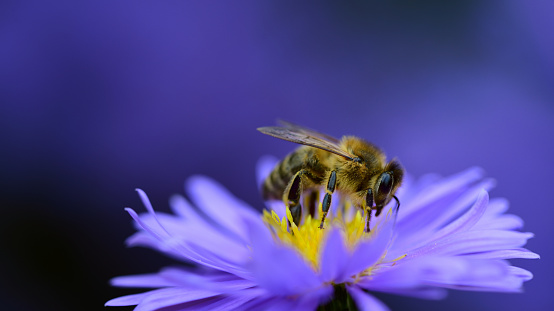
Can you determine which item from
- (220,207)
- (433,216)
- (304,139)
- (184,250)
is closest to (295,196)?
(304,139)

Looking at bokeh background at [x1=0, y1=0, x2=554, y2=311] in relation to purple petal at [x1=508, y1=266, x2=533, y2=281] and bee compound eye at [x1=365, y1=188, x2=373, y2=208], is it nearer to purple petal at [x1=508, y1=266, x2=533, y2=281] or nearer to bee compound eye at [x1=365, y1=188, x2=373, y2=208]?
bee compound eye at [x1=365, y1=188, x2=373, y2=208]

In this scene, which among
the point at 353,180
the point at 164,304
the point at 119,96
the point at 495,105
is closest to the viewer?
the point at 164,304

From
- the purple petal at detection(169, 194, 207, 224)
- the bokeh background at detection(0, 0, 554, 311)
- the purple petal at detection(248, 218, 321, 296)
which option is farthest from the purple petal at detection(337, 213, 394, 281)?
the bokeh background at detection(0, 0, 554, 311)

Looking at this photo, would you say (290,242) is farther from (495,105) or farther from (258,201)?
(495,105)

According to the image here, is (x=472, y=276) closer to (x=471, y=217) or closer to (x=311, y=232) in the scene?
(x=471, y=217)

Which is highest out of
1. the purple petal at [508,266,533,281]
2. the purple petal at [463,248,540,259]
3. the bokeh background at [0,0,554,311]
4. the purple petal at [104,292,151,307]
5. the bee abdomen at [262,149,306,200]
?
the bokeh background at [0,0,554,311]

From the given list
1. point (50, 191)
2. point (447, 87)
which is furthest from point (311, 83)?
point (50, 191)

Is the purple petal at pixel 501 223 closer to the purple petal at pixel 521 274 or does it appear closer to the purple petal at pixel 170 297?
the purple petal at pixel 521 274
